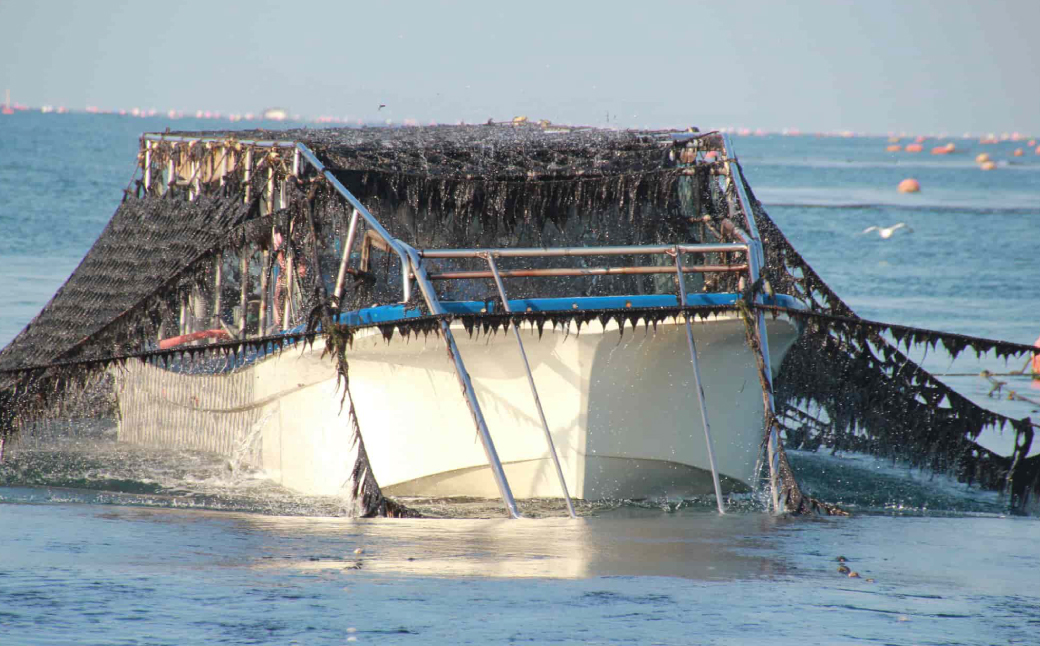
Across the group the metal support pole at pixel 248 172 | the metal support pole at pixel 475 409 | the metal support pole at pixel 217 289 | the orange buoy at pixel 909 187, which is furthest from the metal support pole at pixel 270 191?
the orange buoy at pixel 909 187

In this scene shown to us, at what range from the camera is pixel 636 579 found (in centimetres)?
796

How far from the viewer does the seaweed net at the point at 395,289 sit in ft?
35.6

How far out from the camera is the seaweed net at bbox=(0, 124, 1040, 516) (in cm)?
1085

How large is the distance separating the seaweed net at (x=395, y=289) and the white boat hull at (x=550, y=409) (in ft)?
0.60

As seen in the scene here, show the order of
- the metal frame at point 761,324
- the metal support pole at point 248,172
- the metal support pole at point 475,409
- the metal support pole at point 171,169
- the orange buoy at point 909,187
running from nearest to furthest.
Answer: the metal support pole at point 475,409 < the metal frame at point 761,324 < the metal support pole at point 248,172 < the metal support pole at point 171,169 < the orange buoy at point 909,187

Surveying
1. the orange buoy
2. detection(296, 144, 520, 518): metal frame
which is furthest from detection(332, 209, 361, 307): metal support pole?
the orange buoy

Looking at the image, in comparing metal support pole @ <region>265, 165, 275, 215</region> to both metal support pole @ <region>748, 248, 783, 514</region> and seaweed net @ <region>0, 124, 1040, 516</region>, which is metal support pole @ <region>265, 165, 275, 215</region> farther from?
metal support pole @ <region>748, 248, 783, 514</region>

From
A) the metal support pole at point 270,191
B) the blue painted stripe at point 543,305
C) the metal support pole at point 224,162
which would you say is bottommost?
the blue painted stripe at point 543,305

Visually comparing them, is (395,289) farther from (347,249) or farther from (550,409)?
(550,409)

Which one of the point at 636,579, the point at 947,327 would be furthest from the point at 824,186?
the point at 636,579

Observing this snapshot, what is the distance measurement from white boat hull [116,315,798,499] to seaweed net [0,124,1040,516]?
183mm

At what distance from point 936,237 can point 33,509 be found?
138ft

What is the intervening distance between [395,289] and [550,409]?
2.09 metres

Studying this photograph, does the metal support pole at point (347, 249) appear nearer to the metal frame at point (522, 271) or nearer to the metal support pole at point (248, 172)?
the metal frame at point (522, 271)
